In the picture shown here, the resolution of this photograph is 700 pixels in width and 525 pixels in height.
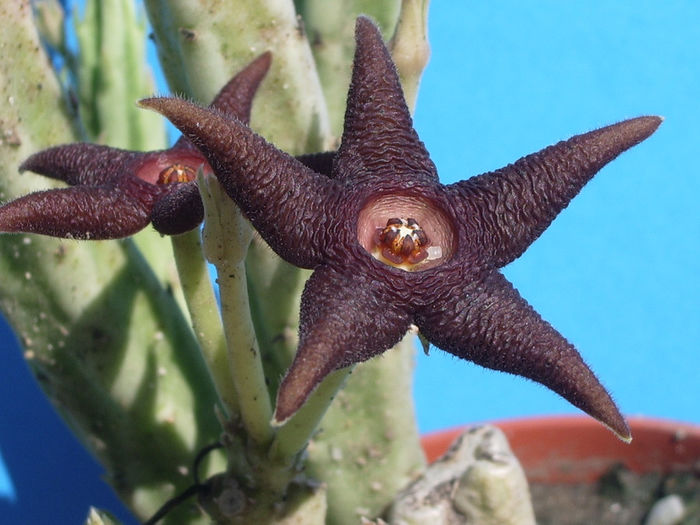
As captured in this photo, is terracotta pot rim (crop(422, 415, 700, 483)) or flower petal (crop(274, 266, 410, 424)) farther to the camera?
terracotta pot rim (crop(422, 415, 700, 483))

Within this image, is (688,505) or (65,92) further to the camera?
(688,505)

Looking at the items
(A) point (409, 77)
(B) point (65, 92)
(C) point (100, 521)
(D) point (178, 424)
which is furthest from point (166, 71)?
(C) point (100, 521)

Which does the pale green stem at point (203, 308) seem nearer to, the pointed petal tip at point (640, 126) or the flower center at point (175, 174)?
the flower center at point (175, 174)

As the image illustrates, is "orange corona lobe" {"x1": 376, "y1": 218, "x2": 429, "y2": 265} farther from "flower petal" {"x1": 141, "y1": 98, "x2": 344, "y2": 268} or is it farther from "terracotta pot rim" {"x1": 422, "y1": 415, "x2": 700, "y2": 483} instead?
"terracotta pot rim" {"x1": 422, "y1": 415, "x2": 700, "y2": 483}

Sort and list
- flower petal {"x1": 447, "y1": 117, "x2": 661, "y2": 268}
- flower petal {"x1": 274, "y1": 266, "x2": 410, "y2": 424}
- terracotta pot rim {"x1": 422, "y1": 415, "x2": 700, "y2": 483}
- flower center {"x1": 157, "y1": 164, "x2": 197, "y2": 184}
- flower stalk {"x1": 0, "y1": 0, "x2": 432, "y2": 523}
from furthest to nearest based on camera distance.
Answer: terracotta pot rim {"x1": 422, "y1": 415, "x2": 700, "y2": 483}
flower stalk {"x1": 0, "y1": 0, "x2": 432, "y2": 523}
flower center {"x1": 157, "y1": 164, "x2": 197, "y2": 184}
flower petal {"x1": 447, "y1": 117, "x2": 661, "y2": 268}
flower petal {"x1": 274, "y1": 266, "x2": 410, "y2": 424}

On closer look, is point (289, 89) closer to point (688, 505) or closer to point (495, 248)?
point (495, 248)

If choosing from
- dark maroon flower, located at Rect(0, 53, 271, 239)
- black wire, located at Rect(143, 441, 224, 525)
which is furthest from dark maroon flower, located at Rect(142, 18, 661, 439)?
black wire, located at Rect(143, 441, 224, 525)

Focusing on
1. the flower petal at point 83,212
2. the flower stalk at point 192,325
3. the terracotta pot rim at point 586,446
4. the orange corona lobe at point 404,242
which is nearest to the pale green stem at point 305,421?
the flower stalk at point 192,325
